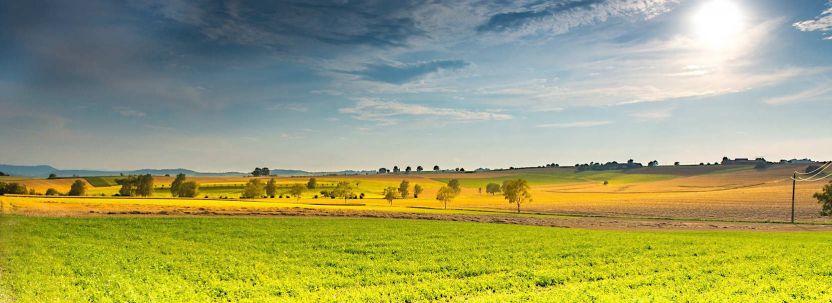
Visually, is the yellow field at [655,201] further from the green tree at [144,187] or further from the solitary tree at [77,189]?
the solitary tree at [77,189]

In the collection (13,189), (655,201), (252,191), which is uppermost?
(13,189)

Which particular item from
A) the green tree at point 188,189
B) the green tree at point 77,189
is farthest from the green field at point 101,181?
the green tree at point 77,189

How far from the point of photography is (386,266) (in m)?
24.9

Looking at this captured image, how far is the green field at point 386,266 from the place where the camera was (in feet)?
61.4

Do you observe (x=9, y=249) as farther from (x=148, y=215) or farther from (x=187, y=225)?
(x=148, y=215)

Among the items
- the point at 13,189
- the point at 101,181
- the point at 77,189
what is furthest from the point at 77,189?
the point at 101,181

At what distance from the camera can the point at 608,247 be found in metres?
32.6

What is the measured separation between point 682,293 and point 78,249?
30699 mm

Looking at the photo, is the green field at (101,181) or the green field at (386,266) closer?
the green field at (386,266)

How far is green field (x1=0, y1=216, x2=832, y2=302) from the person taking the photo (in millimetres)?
18703

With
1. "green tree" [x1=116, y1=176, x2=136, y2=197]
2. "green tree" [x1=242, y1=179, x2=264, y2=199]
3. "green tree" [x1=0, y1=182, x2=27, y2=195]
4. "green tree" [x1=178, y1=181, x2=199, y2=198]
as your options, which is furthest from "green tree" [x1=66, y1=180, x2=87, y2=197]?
"green tree" [x1=242, y1=179, x2=264, y2=199]

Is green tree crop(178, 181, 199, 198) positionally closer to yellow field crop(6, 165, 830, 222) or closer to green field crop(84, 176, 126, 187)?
yellow field crop(6, 165, 830, 222)

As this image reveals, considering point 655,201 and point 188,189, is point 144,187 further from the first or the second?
point 655,201

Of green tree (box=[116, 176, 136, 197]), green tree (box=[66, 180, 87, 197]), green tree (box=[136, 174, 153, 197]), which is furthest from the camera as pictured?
green tree (box=[136, 174, 153, 197])
